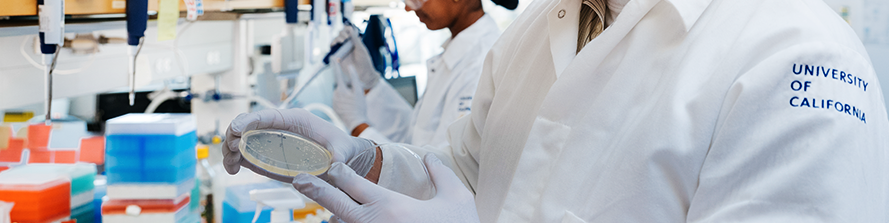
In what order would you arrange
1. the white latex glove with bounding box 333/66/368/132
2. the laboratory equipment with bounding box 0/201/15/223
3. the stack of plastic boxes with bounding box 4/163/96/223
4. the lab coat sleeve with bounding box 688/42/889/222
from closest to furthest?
the lab coat sleeve with bounding box 688/42/889/222 → the laboratory equipment with bounding box 0/201/15/223 → the stack of plastic boxes with bounding box 4/163/96/223 → the white latex glove with bounding box 333/66/368/132

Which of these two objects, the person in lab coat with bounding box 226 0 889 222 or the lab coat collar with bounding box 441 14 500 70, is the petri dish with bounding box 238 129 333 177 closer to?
the person in lab coat with bounding box 226 0 889 222

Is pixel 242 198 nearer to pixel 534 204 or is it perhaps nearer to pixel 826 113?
pixel 534 204

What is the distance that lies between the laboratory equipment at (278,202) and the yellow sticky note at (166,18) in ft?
1.57

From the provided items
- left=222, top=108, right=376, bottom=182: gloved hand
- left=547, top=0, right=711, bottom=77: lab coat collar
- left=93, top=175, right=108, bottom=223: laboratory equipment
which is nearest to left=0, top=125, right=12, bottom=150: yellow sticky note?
left=93, top=175, right=108, bottom=223: laboratory equipment

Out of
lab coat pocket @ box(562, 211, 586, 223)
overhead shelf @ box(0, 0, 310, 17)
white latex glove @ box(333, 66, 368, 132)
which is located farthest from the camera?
white latex glove @ box(333, 66, 368, 132)

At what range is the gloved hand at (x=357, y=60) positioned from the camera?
2637mm

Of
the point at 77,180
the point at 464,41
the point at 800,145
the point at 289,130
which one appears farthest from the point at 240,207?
the point at 800,145

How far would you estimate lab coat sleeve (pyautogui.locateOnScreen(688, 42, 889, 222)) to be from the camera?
2.29 ft

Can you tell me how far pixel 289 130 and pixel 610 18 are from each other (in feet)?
1.97

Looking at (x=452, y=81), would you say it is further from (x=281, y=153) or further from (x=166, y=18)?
(x=281, y=153)

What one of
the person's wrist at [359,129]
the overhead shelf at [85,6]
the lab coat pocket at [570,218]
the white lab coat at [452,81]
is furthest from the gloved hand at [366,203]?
the person's wrist at [359,129]

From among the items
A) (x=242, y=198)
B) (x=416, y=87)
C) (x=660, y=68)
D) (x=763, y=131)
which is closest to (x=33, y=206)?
(x=242, y=198)

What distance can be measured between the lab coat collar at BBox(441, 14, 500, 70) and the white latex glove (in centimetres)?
56

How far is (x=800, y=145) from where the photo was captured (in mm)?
715
